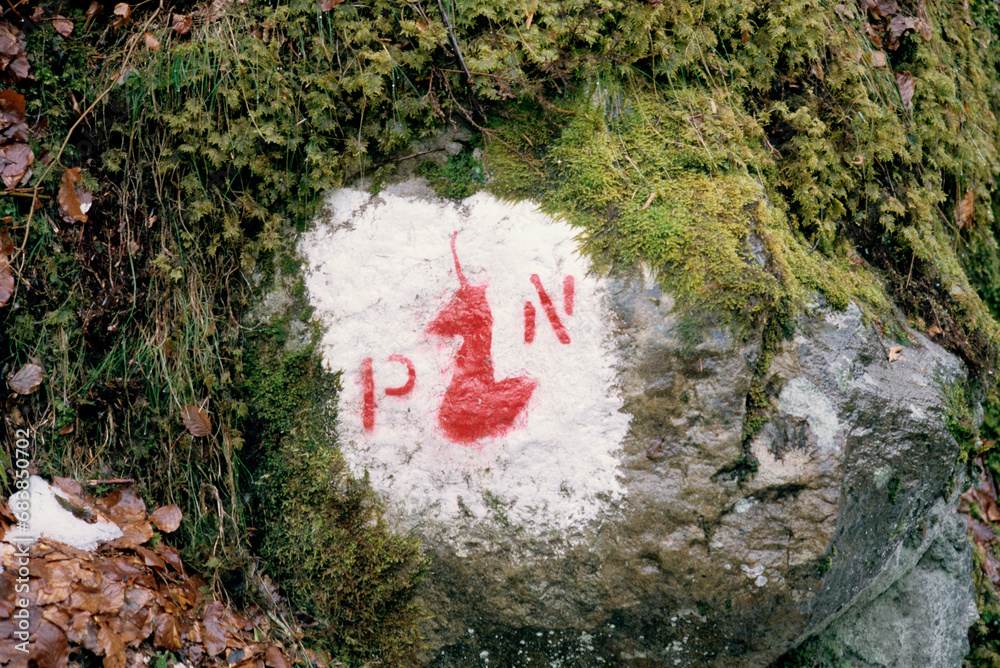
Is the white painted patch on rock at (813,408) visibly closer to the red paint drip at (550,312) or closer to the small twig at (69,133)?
the red paint drip at (550,312)

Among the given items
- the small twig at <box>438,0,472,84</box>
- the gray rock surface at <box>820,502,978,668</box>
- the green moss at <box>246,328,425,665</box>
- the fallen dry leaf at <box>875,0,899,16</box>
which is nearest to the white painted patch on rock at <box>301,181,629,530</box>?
the green moss at <box>246,328,425,665</box>

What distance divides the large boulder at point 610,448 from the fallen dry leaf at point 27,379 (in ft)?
3.91

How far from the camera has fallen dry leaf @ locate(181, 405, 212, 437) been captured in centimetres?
283

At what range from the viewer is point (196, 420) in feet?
9.32

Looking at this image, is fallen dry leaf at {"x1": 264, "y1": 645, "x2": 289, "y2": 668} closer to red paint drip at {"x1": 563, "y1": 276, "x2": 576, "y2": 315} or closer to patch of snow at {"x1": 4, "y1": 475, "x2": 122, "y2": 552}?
patch of snow at {"x1": 4, "y1": 475, "x2": 122, "y2": 552}

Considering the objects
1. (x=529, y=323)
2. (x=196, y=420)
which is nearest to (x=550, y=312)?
(x=529, y=323)

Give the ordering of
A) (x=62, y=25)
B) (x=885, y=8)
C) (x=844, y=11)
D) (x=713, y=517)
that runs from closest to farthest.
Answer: (x=713, y=517) < (x=62, y=25) < (x=844, y=11) < (x=885, y=8)

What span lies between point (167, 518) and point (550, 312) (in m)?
1.83

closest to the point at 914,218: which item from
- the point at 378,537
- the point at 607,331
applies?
the point at 607,331

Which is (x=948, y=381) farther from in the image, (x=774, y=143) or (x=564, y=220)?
(x=564, y=220)

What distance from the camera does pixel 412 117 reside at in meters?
2.87

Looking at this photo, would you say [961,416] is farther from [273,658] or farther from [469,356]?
[273,658]

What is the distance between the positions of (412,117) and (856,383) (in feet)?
7.06

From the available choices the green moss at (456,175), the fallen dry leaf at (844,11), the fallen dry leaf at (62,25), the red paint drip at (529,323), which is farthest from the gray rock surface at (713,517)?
the fallen dry leaf at (62,25)
